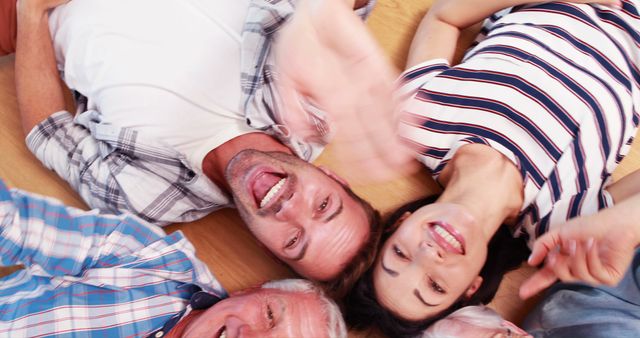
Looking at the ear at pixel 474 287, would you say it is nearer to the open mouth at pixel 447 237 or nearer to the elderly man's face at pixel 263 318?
the open mouth at pixel 447 237

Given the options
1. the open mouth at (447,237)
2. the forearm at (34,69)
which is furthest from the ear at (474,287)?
the forearm at (34,69)

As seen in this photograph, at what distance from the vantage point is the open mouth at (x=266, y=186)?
1033 mm

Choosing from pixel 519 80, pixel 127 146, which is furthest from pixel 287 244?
pixel 519 80

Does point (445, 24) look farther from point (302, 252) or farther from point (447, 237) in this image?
point (302, 252)

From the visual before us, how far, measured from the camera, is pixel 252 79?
1.16 metres

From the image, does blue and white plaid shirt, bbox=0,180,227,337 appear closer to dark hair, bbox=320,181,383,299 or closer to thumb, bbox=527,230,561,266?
dark hair, bbox=320,181,383,299

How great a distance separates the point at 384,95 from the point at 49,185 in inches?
35.3

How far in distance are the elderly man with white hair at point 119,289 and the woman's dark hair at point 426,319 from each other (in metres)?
0.07

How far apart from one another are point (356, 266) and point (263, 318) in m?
0.21

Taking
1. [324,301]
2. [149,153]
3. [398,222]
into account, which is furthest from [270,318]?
[149,153]

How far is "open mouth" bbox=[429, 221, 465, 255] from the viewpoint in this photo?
3.18 ft

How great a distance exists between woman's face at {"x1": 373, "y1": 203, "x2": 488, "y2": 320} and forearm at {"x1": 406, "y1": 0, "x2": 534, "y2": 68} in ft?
1.44

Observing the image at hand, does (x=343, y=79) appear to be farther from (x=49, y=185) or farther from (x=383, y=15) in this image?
(x=49, y=185)

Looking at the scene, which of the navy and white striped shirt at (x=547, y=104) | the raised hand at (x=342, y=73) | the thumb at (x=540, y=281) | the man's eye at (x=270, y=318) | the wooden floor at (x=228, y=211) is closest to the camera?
the raised hand at (x=342, y=73)
